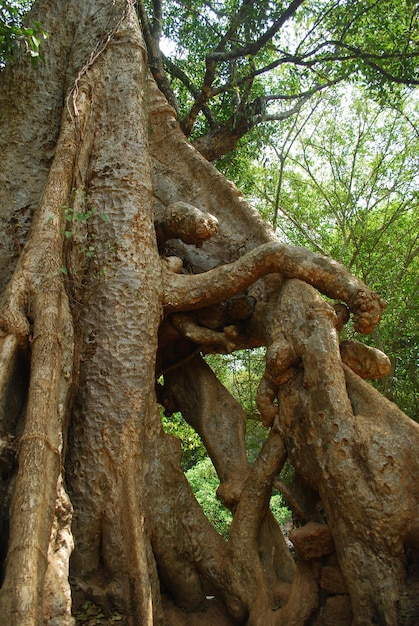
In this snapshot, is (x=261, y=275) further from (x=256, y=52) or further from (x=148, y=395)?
(x=256, y=52)

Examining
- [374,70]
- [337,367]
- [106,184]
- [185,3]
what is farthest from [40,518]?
[185,3]

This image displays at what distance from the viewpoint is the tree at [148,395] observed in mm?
3352

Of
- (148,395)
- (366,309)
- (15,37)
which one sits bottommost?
(148,395)

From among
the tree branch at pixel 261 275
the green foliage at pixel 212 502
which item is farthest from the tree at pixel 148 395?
the green foliage at pixel 212 502

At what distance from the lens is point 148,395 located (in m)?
4.02

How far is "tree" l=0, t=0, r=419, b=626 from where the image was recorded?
3352mm

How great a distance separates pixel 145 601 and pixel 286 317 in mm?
2142

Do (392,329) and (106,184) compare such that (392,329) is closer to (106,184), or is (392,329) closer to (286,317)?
(286,317)

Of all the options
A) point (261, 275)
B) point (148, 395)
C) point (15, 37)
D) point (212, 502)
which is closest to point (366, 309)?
point (261, 275)

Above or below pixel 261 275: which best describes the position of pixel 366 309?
below

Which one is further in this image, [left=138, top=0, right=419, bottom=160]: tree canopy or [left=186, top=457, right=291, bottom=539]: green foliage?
[left=186, top=457, right=291, bottom=539]: green foliage

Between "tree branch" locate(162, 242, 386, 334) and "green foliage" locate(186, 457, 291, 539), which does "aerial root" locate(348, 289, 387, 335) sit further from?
"green foliage" locate(186, 457, 291, 539)

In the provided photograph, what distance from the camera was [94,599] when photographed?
350 centimetres

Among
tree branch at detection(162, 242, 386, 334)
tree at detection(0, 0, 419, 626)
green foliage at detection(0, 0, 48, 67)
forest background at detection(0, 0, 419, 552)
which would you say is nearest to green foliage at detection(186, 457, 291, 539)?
forest background at detection(0, 0, 419, 552)
